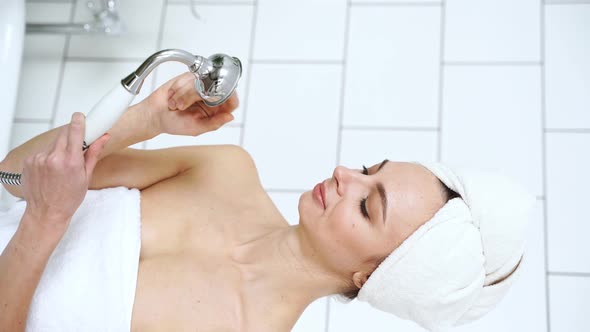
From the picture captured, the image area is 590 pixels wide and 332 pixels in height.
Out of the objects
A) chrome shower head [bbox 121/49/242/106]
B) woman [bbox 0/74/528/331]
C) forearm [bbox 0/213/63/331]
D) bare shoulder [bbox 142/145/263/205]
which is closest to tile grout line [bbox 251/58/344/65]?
bare shoulder [bbox 142/145/263/205]

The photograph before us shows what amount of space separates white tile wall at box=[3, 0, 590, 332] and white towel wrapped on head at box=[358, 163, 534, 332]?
613 mm

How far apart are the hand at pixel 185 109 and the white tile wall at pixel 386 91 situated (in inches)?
33.1

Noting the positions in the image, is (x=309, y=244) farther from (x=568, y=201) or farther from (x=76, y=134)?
(x=568, y=201)

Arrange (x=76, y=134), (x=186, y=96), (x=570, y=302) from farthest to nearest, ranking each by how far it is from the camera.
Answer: (x=570, y=302)
(x=186, y=96)
(x=76, y=134)

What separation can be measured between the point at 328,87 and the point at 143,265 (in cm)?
114

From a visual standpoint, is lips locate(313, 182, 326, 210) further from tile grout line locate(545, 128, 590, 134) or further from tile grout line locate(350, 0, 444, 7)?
tile grout line locate(350, 0, 444, 7)

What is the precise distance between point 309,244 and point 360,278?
13cm

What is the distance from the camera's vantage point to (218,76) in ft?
4.61

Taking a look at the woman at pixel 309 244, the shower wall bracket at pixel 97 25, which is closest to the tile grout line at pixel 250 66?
the shower wall bracket at pixel 97 25

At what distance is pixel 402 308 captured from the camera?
5.58ft

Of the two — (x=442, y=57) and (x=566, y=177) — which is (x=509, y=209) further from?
(x=442, y=57)

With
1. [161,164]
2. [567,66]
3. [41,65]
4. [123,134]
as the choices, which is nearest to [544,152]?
[567,66]

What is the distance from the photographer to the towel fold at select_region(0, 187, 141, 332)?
1.54 metres

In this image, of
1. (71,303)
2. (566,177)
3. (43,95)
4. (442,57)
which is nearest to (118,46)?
(43,95)
